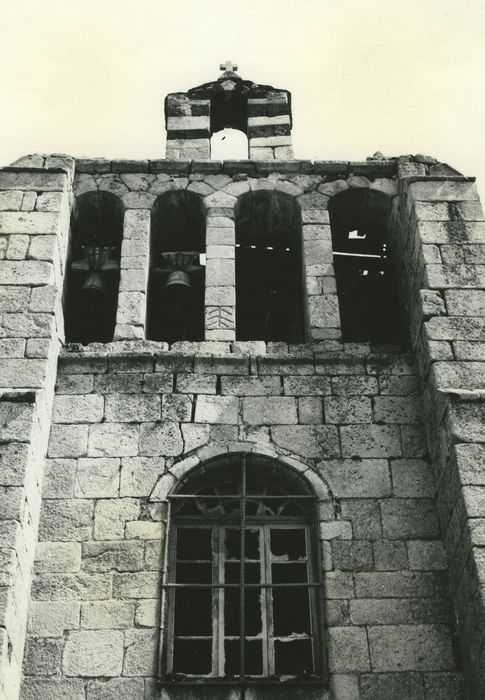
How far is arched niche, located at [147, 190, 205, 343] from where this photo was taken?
8.88 m

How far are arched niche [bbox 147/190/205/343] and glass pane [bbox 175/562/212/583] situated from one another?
260cm

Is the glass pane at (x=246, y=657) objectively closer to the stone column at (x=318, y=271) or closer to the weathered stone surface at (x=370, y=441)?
the weathered stone surface at (x=370, y=441)

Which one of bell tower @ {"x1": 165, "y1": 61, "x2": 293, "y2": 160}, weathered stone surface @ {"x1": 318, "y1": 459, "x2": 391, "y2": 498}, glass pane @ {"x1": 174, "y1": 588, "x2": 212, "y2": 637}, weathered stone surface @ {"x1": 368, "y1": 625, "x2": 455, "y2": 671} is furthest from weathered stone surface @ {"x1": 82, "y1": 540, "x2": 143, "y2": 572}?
bell tower @ {"x1": 165, "y1": 61, "x2": 293, "y2": 160}

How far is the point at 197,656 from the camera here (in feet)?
21.0

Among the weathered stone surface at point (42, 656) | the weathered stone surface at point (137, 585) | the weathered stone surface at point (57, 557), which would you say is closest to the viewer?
the weathered stone surface at point (42, 656)

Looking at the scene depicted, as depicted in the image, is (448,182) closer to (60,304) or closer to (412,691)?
(60,304)

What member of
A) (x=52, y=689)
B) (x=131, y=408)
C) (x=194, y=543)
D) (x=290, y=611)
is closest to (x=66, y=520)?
(x=194, y=543)

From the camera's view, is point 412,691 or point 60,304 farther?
point 60,304

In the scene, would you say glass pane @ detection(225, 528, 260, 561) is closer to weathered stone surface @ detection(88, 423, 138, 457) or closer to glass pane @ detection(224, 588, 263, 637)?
glass pane @ detection(224, 588, 263, 637)

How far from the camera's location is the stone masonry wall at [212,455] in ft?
20.4

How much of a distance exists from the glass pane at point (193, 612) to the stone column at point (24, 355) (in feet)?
3.35

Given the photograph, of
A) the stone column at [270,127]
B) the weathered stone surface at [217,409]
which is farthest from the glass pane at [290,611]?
the stone column at [270,127]

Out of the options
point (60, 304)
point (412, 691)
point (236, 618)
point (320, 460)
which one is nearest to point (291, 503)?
point (320, 460)

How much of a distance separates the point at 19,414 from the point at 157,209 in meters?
3.18
